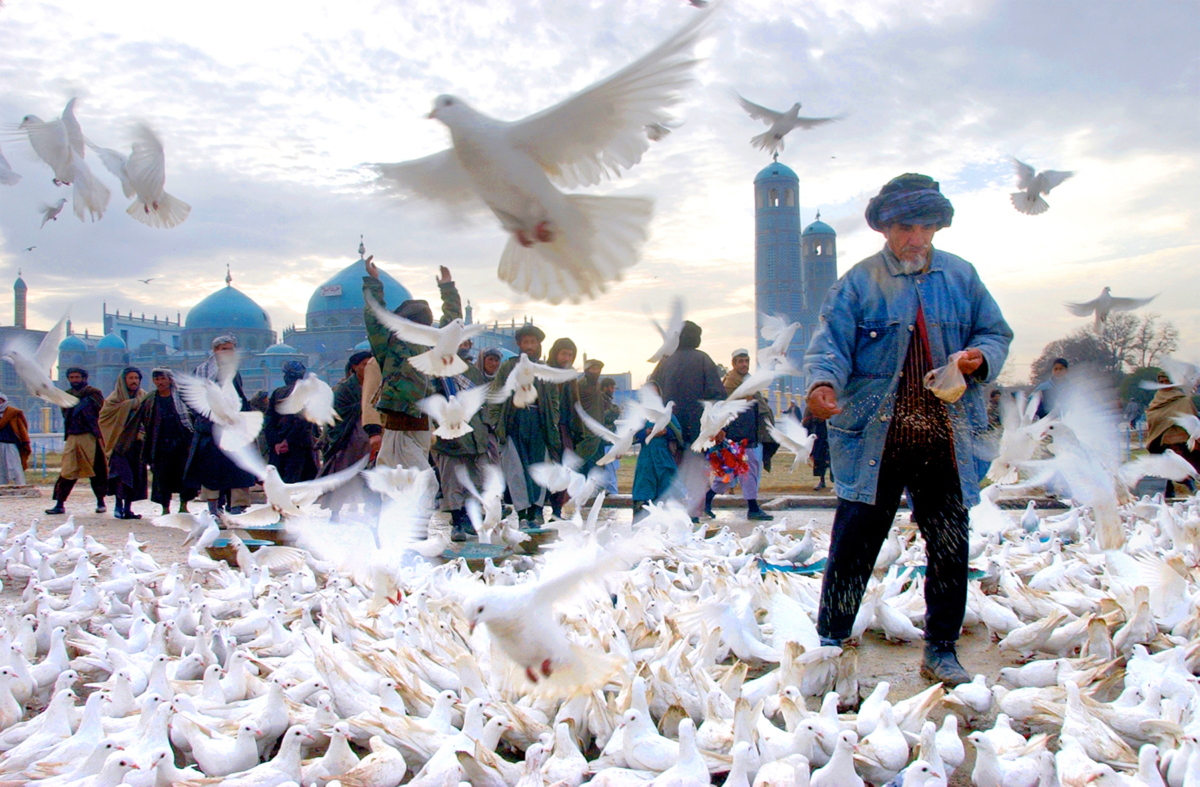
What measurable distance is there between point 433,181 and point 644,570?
254 cm

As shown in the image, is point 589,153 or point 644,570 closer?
point 589,153

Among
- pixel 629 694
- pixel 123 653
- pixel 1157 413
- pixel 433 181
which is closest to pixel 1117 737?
pixel 629 694

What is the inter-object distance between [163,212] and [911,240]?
13.4 ft

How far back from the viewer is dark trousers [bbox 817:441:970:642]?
9.09 ft

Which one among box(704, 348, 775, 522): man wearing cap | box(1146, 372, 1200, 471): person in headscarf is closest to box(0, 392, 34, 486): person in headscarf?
box(704, 348, 775, 522): man wearing cap

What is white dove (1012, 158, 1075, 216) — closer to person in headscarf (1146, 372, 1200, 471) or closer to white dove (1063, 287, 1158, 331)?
white dove (1063, 287, 1158, 331)

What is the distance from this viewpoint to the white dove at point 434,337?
4656 mm

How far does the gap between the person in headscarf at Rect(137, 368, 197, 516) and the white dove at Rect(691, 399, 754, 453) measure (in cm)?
490

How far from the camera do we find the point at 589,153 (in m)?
2.64

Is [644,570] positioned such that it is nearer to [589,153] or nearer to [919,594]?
[919,594]

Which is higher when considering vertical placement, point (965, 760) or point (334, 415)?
point (334, 415)

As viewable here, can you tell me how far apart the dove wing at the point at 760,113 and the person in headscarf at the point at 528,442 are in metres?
2.28

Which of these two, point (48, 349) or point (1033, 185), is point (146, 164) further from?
point (1033, 185)

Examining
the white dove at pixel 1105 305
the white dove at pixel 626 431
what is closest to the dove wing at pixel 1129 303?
→ the white dove at pixel 1105 305
